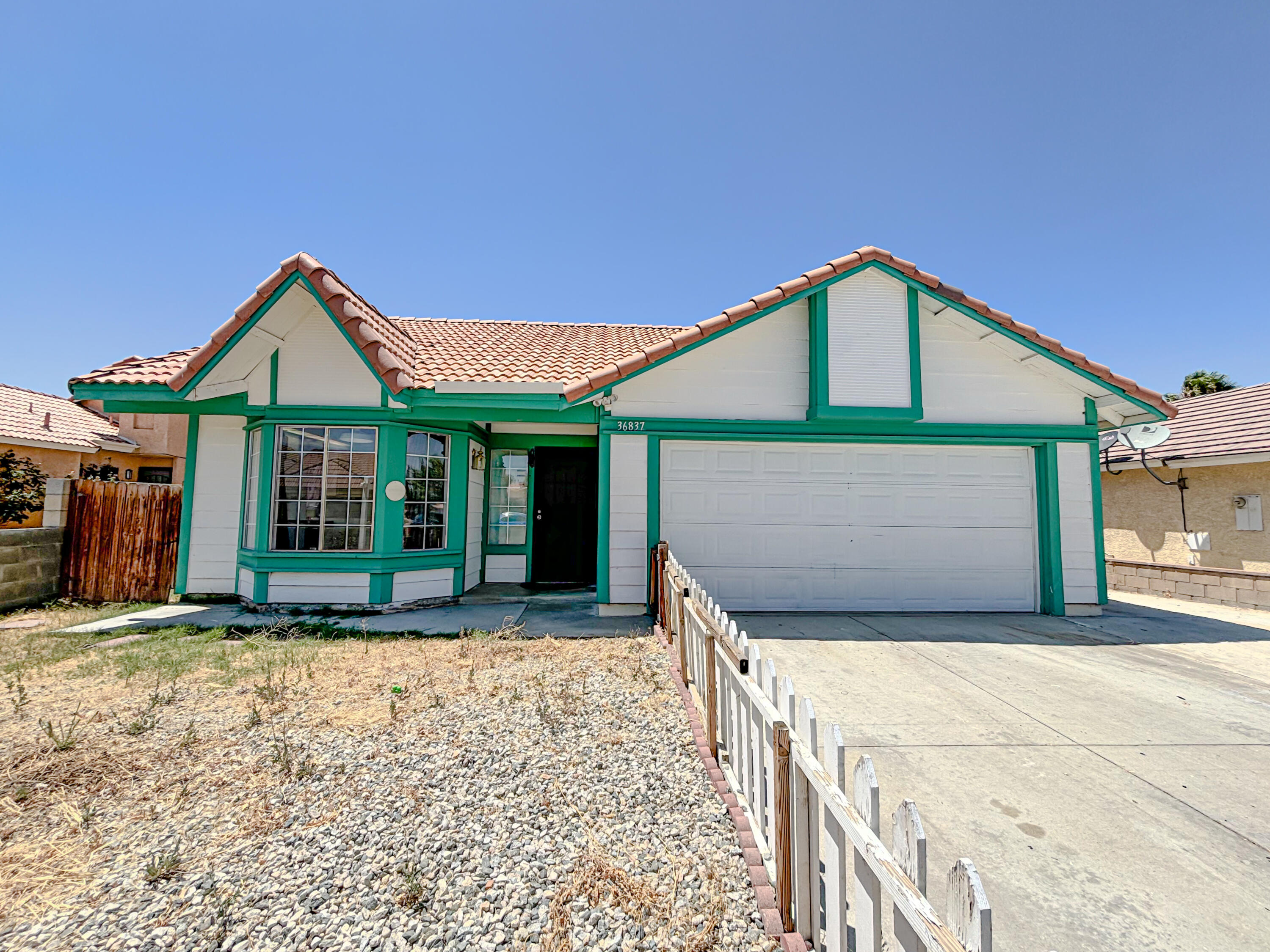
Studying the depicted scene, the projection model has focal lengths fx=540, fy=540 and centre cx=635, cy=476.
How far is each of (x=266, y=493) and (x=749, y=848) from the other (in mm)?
8035

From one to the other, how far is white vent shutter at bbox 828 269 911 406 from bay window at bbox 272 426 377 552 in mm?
6826

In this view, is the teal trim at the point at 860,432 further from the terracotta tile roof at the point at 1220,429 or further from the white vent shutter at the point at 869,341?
the terracotta tile roof at the point at 1220,429

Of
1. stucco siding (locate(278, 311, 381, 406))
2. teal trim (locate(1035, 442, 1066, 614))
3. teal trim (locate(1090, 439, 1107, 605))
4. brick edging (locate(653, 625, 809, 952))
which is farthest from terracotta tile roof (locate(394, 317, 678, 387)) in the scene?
teal trim (locate(1090, 439, 1107, 605))

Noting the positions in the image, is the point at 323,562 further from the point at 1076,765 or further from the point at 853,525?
the point at 1076,765

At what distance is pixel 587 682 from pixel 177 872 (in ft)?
9.45

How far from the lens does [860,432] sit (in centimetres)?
789

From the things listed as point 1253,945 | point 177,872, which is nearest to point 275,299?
point 177,872

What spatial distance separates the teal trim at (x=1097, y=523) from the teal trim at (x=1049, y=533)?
0.51 m

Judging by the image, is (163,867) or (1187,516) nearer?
(163,867)

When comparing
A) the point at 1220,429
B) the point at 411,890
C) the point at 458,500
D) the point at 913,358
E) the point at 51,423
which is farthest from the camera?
the point at 51,423

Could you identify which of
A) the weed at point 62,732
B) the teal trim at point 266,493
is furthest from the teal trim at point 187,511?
the weed at point 62,732

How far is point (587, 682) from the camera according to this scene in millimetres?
4801

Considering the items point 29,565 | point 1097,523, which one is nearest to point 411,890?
point 1097,523

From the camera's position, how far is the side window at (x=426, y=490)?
26.6ft
